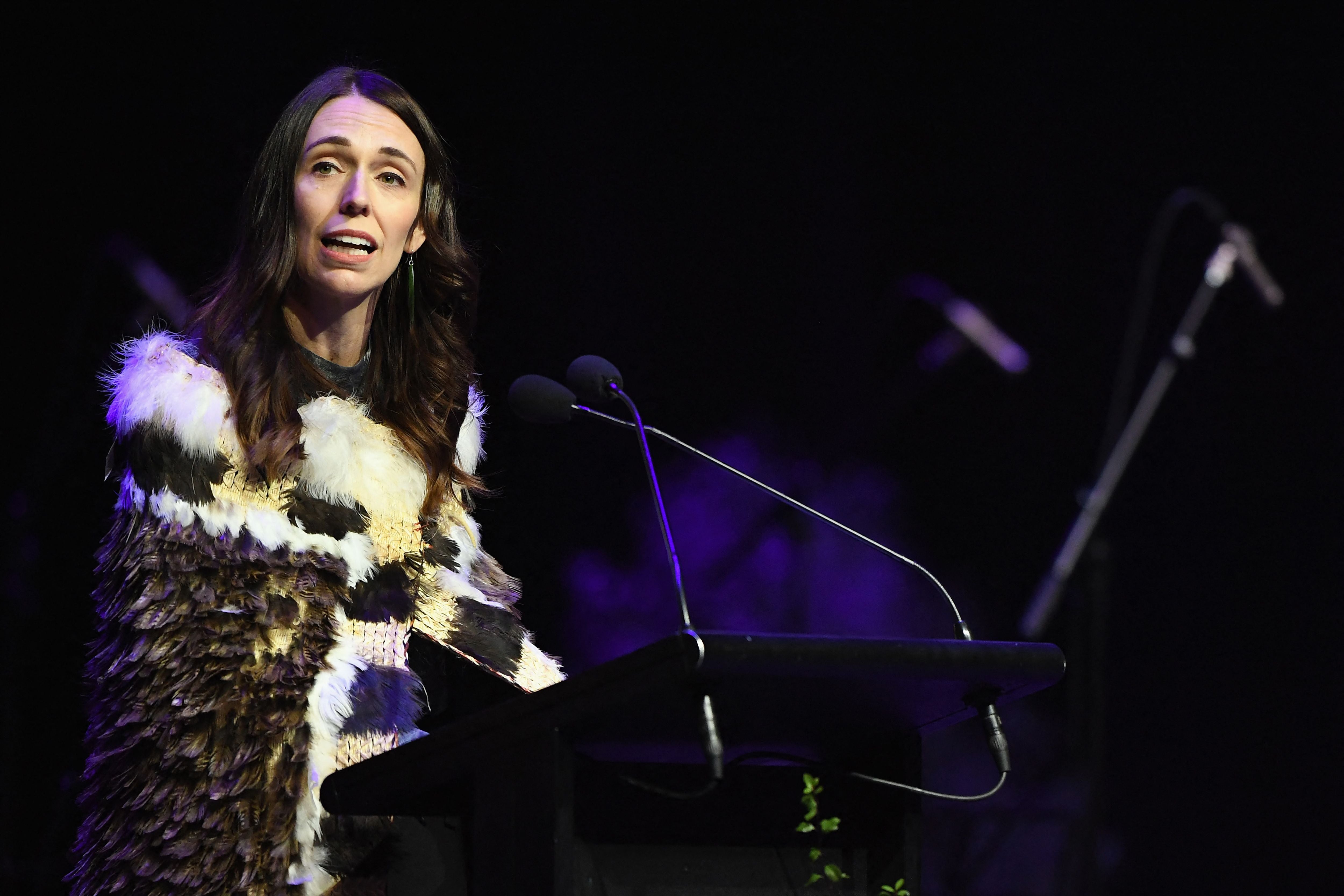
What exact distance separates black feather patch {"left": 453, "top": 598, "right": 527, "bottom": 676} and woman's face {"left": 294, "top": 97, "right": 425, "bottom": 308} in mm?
556

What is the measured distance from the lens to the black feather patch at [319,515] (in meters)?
Answer: 1.99

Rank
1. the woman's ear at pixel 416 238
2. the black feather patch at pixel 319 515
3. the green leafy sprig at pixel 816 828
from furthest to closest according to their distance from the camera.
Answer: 1. the woman's ear at pixel 416 238
2. the black feather patch at pixel 319 515
3. the green leafy sprig at pixel 816 828

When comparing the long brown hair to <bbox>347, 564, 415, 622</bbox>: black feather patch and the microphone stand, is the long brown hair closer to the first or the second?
<bbox>347, 564, 415, 622</bbox>: black feather patch

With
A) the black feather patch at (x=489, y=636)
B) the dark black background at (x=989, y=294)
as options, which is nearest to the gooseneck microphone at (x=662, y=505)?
the black feather patch at (x=489, y=636)

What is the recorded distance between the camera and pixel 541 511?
414cm

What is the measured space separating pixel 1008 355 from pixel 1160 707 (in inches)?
53.0

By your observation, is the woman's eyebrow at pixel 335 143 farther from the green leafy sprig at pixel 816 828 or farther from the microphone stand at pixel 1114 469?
the microphone stand at pixel 1114 469

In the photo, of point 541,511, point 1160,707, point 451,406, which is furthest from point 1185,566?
point 451,406

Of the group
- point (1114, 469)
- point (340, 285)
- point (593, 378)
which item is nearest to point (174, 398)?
point (340, 285)

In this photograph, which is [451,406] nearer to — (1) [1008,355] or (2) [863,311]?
(2) [863,311]

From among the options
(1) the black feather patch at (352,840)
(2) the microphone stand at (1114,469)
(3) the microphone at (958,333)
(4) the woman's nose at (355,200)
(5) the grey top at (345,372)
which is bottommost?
(1) the black feather patch at (352,840)

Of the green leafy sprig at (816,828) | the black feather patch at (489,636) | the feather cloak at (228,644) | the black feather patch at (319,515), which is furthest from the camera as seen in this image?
the black feather patch at (489,636)

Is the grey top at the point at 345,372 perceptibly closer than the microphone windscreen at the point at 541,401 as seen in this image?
No

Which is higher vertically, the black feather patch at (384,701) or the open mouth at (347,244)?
the open mouth at (347,244)
